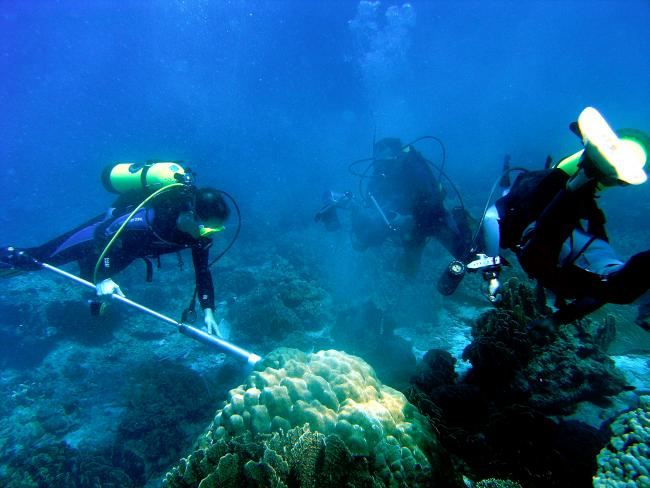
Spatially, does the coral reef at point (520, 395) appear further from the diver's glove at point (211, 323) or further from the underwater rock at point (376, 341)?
the diver's glove at point (211, 323)

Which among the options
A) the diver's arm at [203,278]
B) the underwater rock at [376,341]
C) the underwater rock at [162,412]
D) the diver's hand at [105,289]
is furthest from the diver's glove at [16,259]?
the underwater rock at [376,341]

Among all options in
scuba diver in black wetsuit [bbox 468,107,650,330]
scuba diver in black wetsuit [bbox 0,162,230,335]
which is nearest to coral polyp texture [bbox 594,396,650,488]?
scuba diver in black wetsuit [bbox 468,107,650,330]

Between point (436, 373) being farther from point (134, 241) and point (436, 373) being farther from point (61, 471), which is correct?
point (61, 471)

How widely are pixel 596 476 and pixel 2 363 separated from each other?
45.0 ft

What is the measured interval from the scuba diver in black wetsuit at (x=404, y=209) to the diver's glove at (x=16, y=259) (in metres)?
6.30

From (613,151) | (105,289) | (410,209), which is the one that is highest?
(410,209)

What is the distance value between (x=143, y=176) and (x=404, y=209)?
5.74 meters

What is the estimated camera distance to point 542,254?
Answer: 2.35 meters

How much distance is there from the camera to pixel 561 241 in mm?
2252

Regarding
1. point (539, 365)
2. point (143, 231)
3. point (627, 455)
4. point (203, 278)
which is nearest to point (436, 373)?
point (539, 365)

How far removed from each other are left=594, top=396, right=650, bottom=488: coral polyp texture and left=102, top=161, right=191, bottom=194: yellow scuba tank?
5.84 meters

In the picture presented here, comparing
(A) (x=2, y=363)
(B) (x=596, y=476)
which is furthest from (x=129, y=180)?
(A) (x=2, y=363)

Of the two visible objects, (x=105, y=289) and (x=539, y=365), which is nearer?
(x=539, y=365)

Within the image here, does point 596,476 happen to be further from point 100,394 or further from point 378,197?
point 100,394
